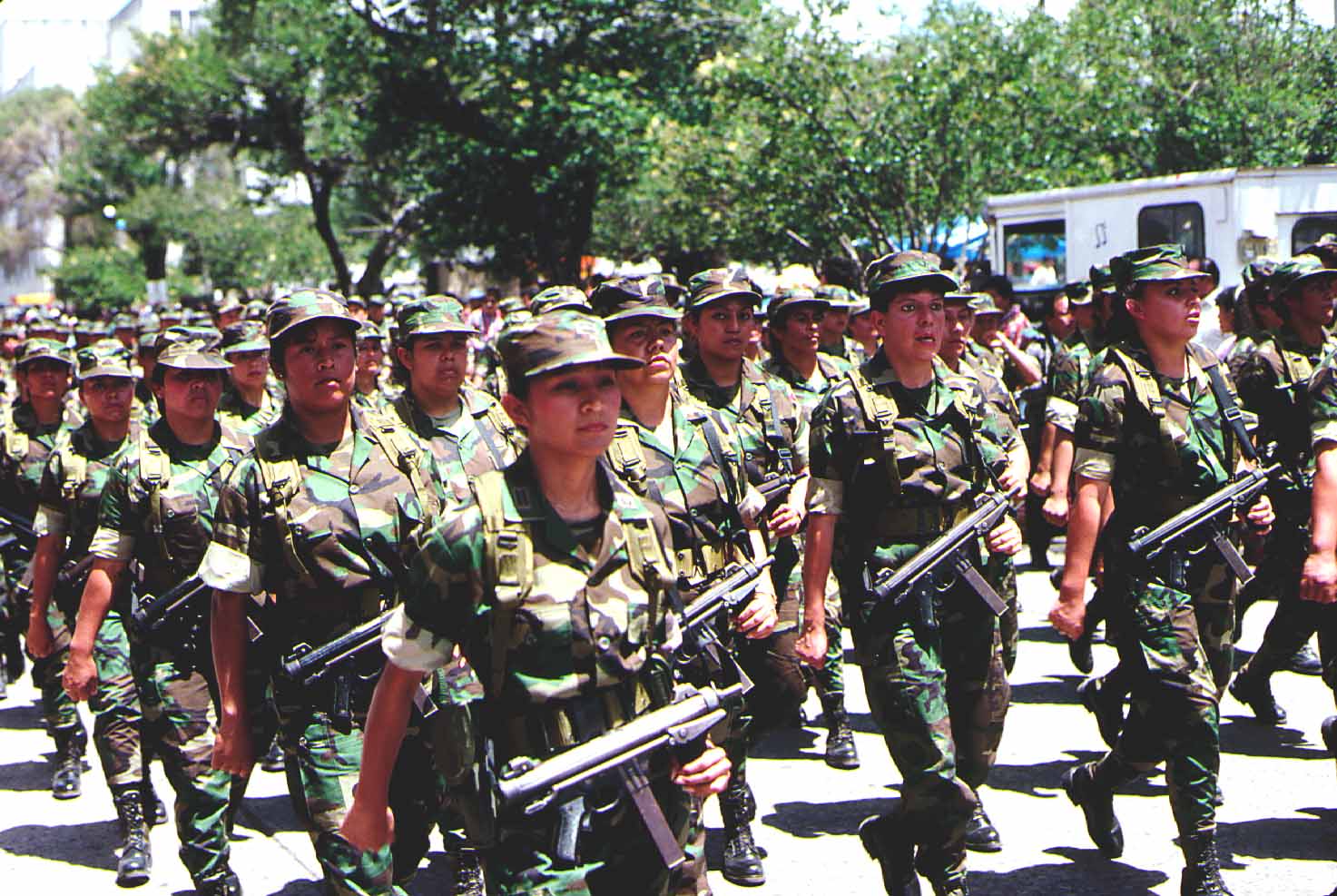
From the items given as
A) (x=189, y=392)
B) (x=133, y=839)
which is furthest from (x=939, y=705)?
(x=133, y=839)

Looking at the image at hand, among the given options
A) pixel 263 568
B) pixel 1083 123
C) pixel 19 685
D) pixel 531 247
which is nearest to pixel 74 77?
pixel 531 247

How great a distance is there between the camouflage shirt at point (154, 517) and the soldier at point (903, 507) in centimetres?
222

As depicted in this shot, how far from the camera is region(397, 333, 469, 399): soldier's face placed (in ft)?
22.4

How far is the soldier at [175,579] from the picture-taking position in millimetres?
5895

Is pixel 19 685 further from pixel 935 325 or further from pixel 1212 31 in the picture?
pixel 1212 31

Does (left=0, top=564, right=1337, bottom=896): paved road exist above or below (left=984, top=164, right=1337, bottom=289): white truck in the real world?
below

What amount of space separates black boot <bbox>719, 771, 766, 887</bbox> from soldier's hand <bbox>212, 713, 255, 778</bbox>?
197 cm

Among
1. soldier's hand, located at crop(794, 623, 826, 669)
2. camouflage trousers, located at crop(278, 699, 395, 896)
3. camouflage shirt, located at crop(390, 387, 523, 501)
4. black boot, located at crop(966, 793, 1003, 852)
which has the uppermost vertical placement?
camouflage shirt, located at crop(390, 387, 523, 501)

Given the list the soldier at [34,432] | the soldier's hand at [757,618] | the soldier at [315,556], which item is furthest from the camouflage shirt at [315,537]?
the soldier at [34,432]

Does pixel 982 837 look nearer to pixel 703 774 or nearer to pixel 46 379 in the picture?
pixel 703 774

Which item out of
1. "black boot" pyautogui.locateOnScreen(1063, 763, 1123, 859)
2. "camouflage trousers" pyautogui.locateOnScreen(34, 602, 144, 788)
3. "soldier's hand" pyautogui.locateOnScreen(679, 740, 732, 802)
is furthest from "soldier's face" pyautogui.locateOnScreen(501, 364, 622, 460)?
"camouflage trousers" pyautogui.locateOnScreen(34, 602, 144, 788)

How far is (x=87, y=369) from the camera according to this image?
7.40m

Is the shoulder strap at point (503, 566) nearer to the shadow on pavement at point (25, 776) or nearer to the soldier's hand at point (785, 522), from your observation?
the soldier's hand at point (785, 522)

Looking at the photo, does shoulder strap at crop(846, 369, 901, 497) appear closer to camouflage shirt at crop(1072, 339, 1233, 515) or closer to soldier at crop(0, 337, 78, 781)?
camouflage shirt at crop(1072, 339, 1233, 515)
